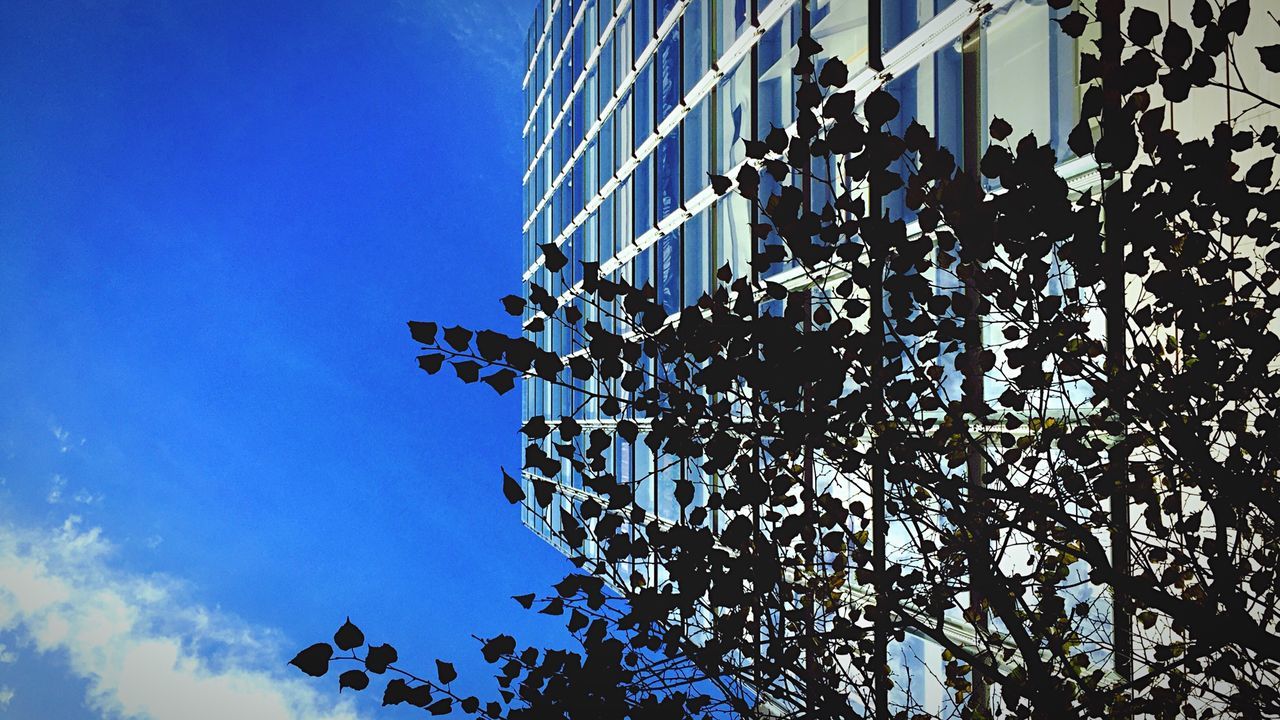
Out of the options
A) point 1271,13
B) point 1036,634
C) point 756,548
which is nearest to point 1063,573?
point 1036,634

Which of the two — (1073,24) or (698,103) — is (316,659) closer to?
(1073,24)

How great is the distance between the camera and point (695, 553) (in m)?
3.61

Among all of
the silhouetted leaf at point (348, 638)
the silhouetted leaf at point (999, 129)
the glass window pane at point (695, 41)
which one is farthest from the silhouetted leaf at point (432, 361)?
the glass window pane at point (695, 41)

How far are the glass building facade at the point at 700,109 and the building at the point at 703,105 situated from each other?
3cm

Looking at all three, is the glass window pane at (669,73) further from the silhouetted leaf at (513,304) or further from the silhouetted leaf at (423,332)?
the silhouetted leaf at (423,332)

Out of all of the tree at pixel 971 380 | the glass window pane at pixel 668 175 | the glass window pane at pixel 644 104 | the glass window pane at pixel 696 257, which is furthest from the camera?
the glass window pane at pixel 644 104

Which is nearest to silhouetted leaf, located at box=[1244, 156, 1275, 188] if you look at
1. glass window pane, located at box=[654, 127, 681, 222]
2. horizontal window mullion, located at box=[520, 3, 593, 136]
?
glass window pane, located at box=[654, 127, 681, 222]

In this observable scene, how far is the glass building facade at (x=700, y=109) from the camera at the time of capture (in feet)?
24.1

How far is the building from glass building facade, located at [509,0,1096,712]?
0.03m

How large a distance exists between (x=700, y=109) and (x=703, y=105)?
0.42ft

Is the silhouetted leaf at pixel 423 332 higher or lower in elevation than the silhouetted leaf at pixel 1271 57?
lower

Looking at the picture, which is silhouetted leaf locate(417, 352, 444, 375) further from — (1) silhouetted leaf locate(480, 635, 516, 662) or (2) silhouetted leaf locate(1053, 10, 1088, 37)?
(2) silhouetted leaf locate(1053, 10, 1088, 37)

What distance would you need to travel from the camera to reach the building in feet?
23.5

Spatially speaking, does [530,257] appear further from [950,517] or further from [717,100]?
[950,517]
